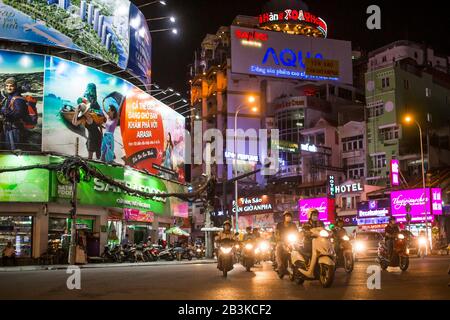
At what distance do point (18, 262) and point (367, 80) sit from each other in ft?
143

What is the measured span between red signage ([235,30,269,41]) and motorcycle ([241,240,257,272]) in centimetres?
3859

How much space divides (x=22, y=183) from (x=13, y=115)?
4.02 metres

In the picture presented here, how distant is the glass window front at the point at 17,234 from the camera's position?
3162 centimetres

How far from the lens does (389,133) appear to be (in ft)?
194

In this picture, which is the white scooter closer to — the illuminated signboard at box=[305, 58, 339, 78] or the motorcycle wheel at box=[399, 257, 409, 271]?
the motorcycle wheel at box=[399, 257, 409, 271]

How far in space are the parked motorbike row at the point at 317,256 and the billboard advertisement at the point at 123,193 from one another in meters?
13.7

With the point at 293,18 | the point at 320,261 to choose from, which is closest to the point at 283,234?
the point at 320,261

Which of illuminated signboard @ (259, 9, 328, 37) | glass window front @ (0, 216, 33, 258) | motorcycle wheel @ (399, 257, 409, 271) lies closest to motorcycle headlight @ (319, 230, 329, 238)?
motorcycle wheel @ (399, 257, 409, 271)

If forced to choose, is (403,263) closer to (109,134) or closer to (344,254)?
(344,254)

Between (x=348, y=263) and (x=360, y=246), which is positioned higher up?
(x=360, y=246)

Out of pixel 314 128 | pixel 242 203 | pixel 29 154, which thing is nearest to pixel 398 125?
pixel 314 128

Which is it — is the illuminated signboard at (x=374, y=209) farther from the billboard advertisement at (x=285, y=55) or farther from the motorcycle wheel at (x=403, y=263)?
the motorcycle wheel at (x=403, y=263)

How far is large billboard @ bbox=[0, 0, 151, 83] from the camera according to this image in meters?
32.9

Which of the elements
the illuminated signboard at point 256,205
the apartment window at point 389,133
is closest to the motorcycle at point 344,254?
the apartment window at point 389,133
